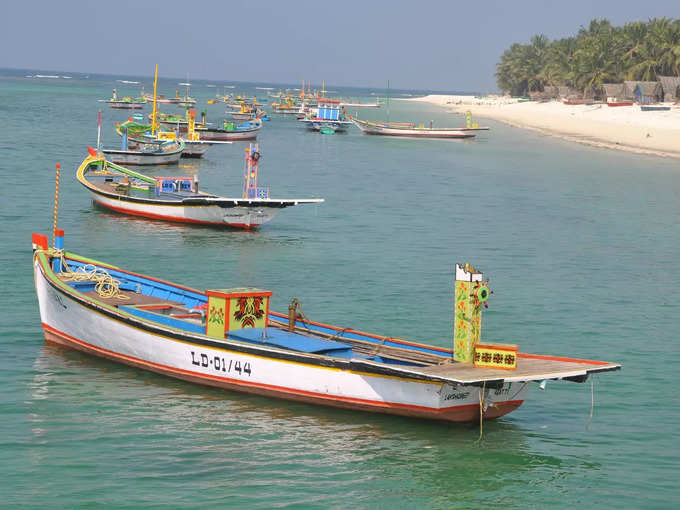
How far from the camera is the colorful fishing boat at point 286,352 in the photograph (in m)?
17.9

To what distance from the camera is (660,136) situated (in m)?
99.4

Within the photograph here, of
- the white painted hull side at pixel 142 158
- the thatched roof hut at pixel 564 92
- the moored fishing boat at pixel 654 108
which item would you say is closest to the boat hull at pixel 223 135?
the white painted hull side at pixel 142 158

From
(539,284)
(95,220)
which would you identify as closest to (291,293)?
(539,284)

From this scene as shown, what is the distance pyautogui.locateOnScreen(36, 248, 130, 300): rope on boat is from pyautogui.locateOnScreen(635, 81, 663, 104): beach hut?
116 metres

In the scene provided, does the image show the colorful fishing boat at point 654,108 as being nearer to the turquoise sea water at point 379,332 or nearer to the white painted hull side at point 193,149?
the turquoise sea water at point 379,332

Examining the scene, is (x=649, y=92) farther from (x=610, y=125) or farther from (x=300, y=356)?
(x=300, y=356)

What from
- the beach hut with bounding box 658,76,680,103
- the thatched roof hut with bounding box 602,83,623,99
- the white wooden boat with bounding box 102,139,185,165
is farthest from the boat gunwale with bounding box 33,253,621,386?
the thatched roof hut with bounding box 602,83,623,99

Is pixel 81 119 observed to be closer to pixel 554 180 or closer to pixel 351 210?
pixel 554 180

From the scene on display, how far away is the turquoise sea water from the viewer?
634 inches

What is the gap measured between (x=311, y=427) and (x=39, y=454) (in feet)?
16.1

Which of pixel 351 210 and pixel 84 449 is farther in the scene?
pixel 351 210

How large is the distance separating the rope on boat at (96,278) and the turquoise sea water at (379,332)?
68.7 inches

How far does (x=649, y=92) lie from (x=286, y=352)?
397 feet

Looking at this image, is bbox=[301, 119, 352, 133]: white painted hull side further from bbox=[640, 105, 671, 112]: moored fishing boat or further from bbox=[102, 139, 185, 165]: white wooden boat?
bbox=[102, 139, 185, 165]: white wooden boat
